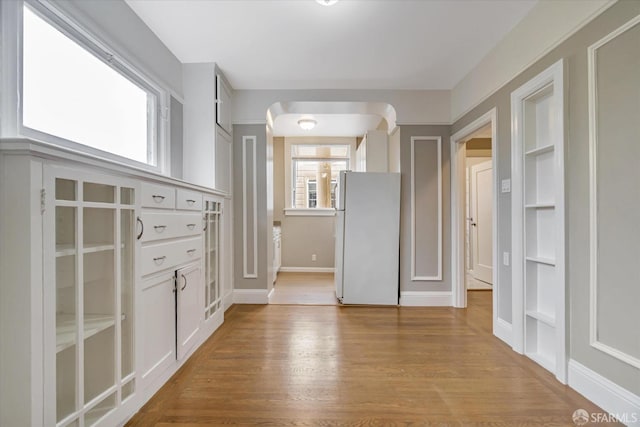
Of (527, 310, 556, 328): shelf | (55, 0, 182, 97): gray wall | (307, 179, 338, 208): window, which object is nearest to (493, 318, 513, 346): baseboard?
(527, 310, 556, 328): shelf

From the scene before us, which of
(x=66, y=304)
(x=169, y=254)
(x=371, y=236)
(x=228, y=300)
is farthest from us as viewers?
(x=371, y=236)

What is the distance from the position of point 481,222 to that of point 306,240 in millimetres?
3064

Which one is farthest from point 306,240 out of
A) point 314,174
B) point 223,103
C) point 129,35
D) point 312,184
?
point 129,35

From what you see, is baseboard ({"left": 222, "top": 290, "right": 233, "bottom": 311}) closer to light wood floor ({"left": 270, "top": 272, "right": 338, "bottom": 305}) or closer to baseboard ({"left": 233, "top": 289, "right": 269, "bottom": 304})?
baseboard ({"left": 233, "top": 289, "right": 269, "bottom": 304})

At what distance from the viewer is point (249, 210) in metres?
3.46

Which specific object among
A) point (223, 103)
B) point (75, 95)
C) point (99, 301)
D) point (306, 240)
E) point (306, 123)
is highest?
point (306, 123)

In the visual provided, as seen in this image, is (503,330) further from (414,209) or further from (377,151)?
(377,151)

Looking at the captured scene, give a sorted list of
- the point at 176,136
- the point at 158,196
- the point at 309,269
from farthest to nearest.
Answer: the point at 309,269, the point at 176,136, the point at 158,196

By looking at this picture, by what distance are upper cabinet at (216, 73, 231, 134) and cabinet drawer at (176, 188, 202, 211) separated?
1.10 m

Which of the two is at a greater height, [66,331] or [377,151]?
[377,151]

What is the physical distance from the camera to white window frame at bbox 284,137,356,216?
5633 millimetres

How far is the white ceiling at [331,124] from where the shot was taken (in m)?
4.64

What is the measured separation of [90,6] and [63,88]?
57cm

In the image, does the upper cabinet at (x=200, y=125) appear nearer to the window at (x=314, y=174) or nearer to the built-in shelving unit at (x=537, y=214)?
the built-in shelving unit at (x=537, y=214)
